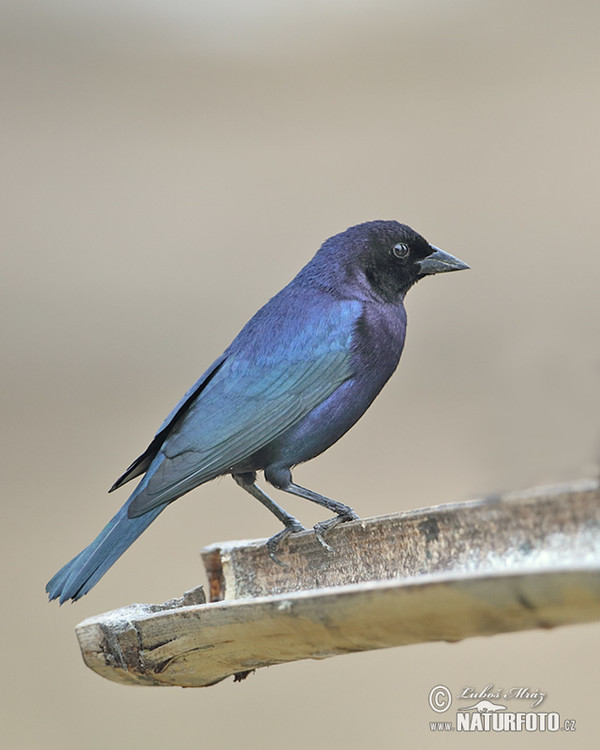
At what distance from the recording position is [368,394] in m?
2.98

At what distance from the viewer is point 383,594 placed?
1669mm

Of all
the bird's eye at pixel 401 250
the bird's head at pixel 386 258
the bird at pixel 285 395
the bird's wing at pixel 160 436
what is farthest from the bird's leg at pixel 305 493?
the bird's eye at pixel 401 250

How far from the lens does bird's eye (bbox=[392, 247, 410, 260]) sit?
3.25m

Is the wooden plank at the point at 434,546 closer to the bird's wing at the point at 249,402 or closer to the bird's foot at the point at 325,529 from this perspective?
the bird's foot at the point at 325,529

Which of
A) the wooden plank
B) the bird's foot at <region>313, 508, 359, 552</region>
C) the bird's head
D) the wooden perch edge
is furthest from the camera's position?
the bird's head

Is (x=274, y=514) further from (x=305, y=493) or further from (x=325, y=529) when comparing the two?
(x=325, y=529)

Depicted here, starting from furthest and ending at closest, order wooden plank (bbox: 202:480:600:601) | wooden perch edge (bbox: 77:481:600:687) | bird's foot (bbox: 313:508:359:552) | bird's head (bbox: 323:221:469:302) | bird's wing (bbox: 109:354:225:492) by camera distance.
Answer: bird's head (bbox: 323:221:469:302), bird's wing (bbox: 109:354:225:492), bird's foot (bbox: 313:508:359:552), wooden plank (bbox: 202:480:600:601), wooden perch edge (bbox: 77:481:600:687)

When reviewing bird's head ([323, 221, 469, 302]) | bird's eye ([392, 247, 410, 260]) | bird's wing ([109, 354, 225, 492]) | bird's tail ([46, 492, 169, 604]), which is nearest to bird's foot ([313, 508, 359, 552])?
bird's tail ([46, 492, 169, 604])

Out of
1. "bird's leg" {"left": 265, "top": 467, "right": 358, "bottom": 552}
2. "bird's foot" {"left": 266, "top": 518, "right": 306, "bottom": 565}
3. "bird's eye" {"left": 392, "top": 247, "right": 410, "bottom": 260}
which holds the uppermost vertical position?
"bird's eye" {"left": 392, "top": 247, "right": 410, "bottom": 260}

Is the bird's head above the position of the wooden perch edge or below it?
above

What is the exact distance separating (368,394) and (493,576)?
1.48m

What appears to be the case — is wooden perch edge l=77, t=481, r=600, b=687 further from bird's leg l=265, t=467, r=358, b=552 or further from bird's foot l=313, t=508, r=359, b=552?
bird's leg l=265, t=467, r=358, b=552

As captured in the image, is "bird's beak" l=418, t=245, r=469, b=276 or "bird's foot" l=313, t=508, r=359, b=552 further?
"bird's beak" l=418, t=245, r=469, b=276

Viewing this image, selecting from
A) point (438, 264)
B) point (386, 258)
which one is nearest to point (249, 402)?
point (386, 258)
